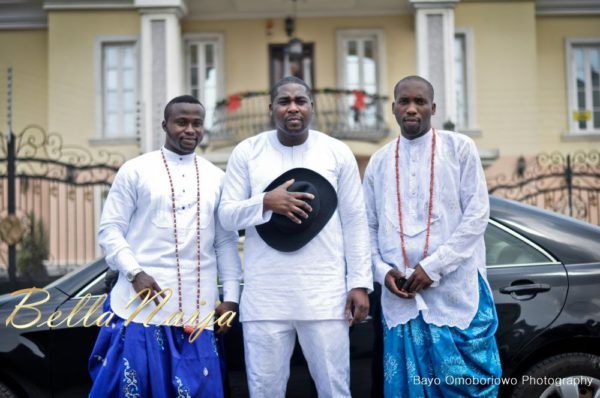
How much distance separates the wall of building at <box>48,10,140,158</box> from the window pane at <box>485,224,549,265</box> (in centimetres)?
1005

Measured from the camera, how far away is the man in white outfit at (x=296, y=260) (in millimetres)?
3023


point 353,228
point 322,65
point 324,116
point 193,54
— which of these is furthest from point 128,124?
point 353,228

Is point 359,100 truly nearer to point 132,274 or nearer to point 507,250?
point 507,250

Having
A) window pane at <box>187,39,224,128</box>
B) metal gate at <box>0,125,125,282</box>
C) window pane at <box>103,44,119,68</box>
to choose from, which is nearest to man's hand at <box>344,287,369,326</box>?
metal gate at <box>0,125,125,282</box>

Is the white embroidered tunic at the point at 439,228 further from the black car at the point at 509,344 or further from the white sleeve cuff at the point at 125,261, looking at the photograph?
the white sleeve cuff at the point at 125,261

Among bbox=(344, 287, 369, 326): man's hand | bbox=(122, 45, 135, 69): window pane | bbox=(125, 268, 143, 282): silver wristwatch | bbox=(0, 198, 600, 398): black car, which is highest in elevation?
bbox=(122, 45, 135, 69): window pane

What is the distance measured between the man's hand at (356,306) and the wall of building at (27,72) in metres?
11.5

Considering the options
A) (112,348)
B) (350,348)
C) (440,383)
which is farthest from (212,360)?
(440,383)

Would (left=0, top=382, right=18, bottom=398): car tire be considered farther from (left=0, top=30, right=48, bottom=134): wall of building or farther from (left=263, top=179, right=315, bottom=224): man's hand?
(left=0, top=30, right=48, bottom=134): wall of building

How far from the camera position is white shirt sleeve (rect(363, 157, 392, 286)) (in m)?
3.15

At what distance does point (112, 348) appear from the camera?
9.75ft

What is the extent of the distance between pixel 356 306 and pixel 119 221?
1138 mm

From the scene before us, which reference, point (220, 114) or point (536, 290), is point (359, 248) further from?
point (220, 114)

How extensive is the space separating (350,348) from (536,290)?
39.3 inches
